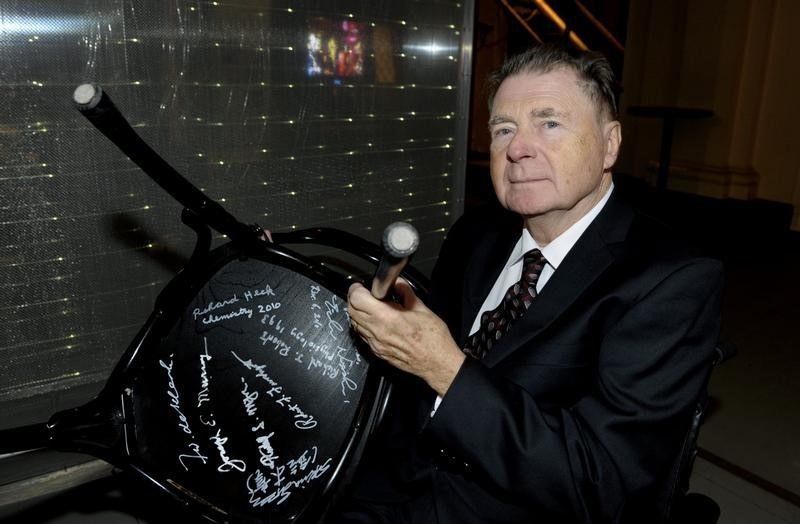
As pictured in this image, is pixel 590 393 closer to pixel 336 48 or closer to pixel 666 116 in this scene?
pixel 336 48

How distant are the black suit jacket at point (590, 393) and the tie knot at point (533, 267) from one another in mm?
80

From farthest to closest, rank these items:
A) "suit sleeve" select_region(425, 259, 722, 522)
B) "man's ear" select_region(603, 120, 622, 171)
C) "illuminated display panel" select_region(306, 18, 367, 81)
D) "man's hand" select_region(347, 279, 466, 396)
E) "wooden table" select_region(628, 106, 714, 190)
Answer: "wooden table" select_region(628, 106, 714, 190) → "illuminated display panel" select_region(306, 18, 367, 81) → "man's ear" select_region(603, 120, 622, 171) → "suit sleeve" select_region(425, 259, 722, 522) → "man's hand" select_region(347, 279, 466, 396)

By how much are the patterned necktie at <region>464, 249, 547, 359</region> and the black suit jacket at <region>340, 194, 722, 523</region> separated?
0.19 ft

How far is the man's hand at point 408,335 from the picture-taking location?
918 mm

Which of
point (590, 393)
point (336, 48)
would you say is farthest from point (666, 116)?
point (590, 393)

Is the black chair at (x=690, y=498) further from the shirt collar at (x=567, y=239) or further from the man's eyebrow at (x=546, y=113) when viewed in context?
the man's eyebrow at (x=546, y=113)

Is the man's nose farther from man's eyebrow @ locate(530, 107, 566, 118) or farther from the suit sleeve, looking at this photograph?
the suit sleeve

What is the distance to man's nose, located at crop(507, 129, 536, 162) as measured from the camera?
1.21m

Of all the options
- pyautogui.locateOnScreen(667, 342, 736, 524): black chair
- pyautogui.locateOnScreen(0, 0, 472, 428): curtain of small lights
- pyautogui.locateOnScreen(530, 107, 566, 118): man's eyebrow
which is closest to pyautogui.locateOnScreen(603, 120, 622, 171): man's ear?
pyautogui.locateOnScreen(530, 107, 566, 118): man's eyebrow

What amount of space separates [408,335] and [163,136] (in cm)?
171

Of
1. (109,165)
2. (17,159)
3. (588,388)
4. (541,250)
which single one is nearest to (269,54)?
(109,165)

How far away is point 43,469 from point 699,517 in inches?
83.7

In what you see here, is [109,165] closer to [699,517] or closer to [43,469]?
[43,469]

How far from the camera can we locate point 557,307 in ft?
3.85
